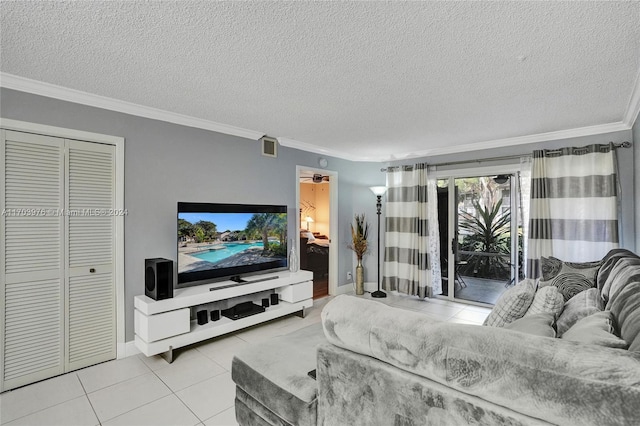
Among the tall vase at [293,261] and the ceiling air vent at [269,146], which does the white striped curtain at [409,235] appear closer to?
the tall vase at [293,261]

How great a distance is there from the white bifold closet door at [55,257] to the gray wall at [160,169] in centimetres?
16

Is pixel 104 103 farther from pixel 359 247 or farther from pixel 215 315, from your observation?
pixel 359 247

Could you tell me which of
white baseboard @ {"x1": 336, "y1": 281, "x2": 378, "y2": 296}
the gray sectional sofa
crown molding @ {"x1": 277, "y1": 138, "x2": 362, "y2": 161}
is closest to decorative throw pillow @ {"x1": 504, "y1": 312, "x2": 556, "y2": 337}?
the gray sectional sofa

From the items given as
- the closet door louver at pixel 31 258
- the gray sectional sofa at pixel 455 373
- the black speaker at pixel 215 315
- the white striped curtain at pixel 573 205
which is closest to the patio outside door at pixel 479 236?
the white striped curtain at pixel 573 205

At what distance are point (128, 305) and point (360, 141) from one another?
3.29m

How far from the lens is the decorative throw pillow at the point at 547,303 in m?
1.68

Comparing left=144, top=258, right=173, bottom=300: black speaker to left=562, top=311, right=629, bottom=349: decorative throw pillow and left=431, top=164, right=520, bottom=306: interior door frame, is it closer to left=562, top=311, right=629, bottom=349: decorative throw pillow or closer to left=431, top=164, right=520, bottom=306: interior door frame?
left=562, top=311, right=629, bottom=349: decorative throw pillow

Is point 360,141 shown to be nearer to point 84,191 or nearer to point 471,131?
point 471,131

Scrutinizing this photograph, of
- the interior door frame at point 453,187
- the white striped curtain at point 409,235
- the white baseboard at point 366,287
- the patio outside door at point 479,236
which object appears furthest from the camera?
the white baseboard at point 366,287

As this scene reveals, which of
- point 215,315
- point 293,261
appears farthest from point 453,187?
point 215,315

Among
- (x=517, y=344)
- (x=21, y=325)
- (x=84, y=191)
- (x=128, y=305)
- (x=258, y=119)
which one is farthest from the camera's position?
(x=258, y=119)

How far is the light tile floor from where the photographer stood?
206cm

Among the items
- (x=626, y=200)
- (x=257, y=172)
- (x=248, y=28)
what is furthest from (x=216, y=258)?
(x=626, y=200)

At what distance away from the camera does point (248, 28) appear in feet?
5.82
